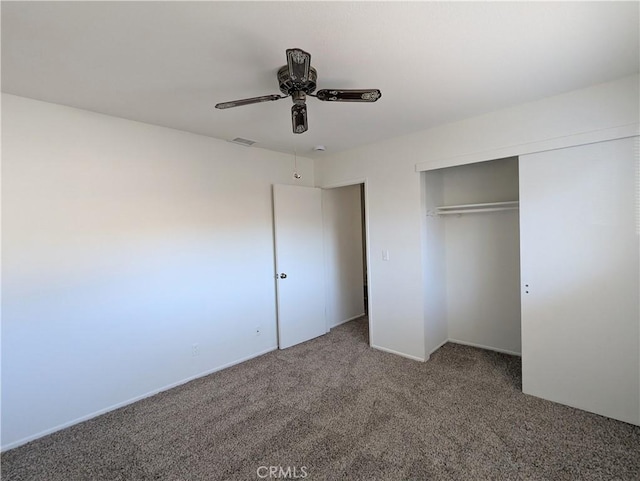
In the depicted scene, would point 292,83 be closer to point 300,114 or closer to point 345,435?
point 300,114

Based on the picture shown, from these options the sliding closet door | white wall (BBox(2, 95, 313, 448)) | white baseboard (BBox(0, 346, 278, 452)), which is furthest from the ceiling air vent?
the sliding closet door

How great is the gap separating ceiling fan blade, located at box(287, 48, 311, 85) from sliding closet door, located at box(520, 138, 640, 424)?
2.01 metres

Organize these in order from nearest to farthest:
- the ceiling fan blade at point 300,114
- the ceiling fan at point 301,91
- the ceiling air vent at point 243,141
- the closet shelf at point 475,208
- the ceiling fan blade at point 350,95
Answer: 1. the ceiling fan at point 301,91
2. the ceiling fan blade at point 350,95
3. the ceiling fan blade at point 300,114
4. the closet shelf at point 475,208
5. the ceiling air vent at point 243,141

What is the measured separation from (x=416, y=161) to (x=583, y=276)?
67.9 inches

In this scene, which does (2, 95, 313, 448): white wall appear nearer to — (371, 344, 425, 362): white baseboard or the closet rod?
(371, 344, 425, 362): white baseboard

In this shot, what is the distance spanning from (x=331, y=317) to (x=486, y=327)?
1.99m

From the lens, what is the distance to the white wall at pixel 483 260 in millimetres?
3268

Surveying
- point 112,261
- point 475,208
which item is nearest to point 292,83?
point 112,261

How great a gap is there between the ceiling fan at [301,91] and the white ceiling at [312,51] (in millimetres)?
127

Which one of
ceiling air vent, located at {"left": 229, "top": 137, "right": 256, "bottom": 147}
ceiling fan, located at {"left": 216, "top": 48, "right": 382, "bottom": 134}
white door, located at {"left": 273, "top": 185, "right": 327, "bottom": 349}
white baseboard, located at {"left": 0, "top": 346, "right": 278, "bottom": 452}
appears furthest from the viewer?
white door, located at {"left": 273, "top": 185, "right": 327, "bottom": 349}

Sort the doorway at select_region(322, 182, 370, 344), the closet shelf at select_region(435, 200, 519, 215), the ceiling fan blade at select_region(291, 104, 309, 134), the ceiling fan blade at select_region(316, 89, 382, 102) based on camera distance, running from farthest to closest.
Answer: the doorway at select_region(322, 182, 370, 344) < the closet shelf at select_region(435, 200, 519, 215) < the ceiling fan blade at select_region(291, 104, 309, 134) < the ceiling fan blade at select_region(316, 89, 382, 102)

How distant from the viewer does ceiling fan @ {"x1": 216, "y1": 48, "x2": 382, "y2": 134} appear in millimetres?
1552

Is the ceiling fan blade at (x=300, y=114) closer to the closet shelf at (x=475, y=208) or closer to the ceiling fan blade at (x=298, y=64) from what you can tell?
the ceiling fan blade at (x=298, y=64)

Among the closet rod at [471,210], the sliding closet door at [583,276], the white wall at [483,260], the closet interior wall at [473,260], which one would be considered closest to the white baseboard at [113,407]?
the closet interior wall at [473,260]
